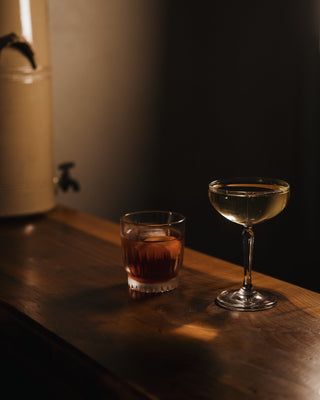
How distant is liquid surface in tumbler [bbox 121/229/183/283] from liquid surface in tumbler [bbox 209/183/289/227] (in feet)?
0.36

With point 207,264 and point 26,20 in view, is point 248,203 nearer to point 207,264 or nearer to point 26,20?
point 207,264

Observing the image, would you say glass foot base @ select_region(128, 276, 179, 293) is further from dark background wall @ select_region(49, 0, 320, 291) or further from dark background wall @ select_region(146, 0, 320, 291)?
dark background wall @ select_region(146, 0, 320, 291)

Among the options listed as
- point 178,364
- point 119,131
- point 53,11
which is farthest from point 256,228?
point 178,364

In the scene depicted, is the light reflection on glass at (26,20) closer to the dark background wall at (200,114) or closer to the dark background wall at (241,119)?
the dark background wall at (200,114)

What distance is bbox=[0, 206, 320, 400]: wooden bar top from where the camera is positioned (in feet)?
2.22

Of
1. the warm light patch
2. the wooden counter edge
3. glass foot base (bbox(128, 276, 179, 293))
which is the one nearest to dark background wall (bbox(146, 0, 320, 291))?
the wooden counter edge

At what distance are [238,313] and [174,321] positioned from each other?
10 cm

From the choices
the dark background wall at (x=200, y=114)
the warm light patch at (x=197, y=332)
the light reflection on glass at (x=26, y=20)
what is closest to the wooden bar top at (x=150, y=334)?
the warm light patch at (x=197, y=332)

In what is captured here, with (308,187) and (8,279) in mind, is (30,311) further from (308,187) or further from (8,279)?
(308,187)

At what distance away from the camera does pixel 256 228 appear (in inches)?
95.7

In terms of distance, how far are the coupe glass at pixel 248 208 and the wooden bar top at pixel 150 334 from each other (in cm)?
3

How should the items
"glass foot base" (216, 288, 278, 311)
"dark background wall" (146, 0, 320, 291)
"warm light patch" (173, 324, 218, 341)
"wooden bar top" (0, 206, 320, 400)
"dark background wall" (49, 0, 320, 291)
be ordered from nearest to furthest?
"wooden bar top" (0, 206, 320, 400), "warm light patch" (173, 324, 218, 341), "glass foot base" (216, 288, 278, 311), "dark background wall" (49, 0, 320, 291), "dark background wall" (146, 0, 320, 291)

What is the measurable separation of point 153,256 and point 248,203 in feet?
0.60

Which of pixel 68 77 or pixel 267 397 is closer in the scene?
pixel 267 397
